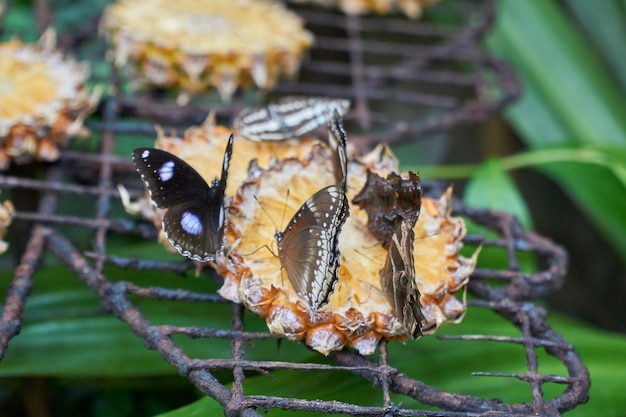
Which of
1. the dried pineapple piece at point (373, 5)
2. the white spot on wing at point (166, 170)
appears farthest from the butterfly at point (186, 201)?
the dried pineapple piece at point (373, 5)

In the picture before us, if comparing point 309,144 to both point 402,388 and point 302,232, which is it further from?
point 402,388

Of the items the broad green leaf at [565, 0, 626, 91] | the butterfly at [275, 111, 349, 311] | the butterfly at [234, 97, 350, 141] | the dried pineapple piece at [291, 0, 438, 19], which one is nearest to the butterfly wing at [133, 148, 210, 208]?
the butterfly at [275, 111, 349, 311]

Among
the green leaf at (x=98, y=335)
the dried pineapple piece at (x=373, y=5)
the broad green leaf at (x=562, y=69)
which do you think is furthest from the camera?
the dried pineapple piece at (x=373, y=5)

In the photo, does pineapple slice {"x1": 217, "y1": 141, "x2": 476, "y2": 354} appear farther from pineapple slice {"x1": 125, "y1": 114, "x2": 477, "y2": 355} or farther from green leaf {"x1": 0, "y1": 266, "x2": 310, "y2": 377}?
green leaf {"x1": 0, "y1": 266, "x2": 310, "y2": 377}

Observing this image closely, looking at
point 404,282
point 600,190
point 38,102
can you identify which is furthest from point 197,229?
point 600,190

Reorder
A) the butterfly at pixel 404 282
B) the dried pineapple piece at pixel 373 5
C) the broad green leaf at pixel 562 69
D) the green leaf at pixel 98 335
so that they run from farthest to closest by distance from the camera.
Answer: the dried pineapple piece at pixel 373 5 → the broad green leaf at pixel 562 69 → the green leaf at pixel 98 335 → the butterfly at pixel 404 282

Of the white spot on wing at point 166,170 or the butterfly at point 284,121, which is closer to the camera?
the white spot on wing at point 166,170

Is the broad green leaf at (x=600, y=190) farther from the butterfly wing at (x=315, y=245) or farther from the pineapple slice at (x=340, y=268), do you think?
the butterfly wing at (x=315, y=245)
